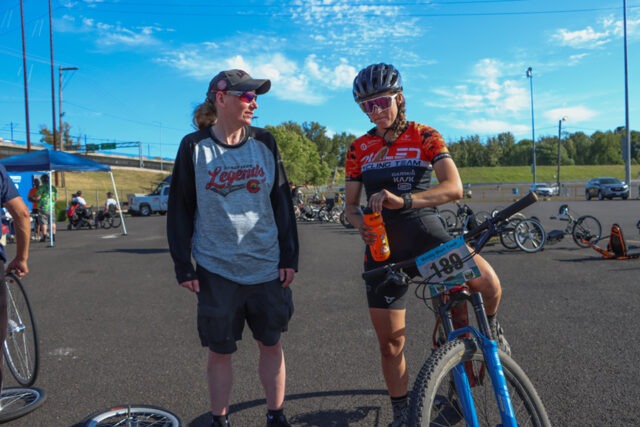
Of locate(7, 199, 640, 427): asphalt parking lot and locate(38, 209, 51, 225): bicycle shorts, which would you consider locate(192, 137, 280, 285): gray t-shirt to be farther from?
locate(38, 209, 51, 225): bicycle shorts

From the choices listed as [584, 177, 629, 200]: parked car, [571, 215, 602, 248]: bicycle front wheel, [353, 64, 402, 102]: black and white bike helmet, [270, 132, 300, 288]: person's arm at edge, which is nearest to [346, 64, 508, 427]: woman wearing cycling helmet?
[353, 64, 402, 102]: black and white bike helmet

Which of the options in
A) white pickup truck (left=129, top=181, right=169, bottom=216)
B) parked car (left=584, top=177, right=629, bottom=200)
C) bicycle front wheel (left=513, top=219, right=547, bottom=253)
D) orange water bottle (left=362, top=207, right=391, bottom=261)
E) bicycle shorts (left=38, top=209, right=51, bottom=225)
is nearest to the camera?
orange water bottle (left=362, top=207, right=391, bottom=261)

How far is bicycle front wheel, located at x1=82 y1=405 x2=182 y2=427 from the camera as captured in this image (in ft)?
9.11

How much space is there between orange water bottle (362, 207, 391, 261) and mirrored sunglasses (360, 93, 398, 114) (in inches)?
25.2

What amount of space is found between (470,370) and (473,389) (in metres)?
0.08

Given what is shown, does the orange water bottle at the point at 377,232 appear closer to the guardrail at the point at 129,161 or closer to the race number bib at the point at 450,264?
the race number bib at the point at 450,264

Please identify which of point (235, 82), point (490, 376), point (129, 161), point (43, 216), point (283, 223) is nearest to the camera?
point (490, 376)

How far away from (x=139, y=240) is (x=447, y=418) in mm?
13862

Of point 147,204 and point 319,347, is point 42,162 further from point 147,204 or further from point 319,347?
point 147,204

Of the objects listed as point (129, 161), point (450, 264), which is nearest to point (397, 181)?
point (450, 264)

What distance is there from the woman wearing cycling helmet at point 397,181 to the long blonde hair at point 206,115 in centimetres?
79

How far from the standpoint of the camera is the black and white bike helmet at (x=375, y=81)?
2.46 meters

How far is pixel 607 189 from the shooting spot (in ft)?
117

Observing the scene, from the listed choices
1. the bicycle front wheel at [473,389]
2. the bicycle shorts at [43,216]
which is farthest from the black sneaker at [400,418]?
the bicycle shorts at [43,216]
